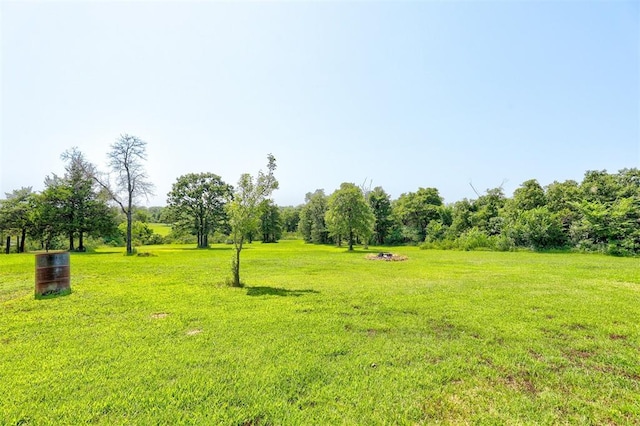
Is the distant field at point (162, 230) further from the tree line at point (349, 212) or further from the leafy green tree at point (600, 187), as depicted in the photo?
the leafy green tree at point (600, 187)

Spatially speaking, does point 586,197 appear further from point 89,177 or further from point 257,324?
point 89,177

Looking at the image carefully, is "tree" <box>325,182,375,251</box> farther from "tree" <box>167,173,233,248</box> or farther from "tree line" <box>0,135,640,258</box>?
"tree" <box>167,173,233,248</box>

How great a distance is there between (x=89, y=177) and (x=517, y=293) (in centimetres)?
3727

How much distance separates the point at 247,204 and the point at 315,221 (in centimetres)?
4174

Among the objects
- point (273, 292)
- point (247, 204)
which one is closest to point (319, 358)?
point (273, 292)

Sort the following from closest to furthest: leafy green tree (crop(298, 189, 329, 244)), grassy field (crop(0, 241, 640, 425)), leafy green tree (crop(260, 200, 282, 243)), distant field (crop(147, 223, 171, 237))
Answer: grassy field (crop(0, 241, 640, 425)) → leafy green tree (crop(298, 189, 329, 244)) → leafy green tree (crop(260, 200, 282, 243)) → distant field (crop(147, 223, 171, 237))

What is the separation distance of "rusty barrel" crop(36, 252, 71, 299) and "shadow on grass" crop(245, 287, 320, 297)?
5.47 meters

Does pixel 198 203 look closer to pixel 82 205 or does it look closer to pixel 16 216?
pixel 82 205

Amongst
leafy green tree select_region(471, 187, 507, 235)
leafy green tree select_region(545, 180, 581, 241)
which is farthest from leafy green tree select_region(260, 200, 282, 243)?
leafy green tree select_region(545, 180, 581, 241)

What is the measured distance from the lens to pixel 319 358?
4523mm

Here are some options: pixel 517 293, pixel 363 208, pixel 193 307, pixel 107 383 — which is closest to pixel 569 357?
pixel 517 293

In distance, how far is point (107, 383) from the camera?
12.3 ft

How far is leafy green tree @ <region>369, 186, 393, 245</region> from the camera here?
159 feet

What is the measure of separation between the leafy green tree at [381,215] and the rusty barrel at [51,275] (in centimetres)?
4302
